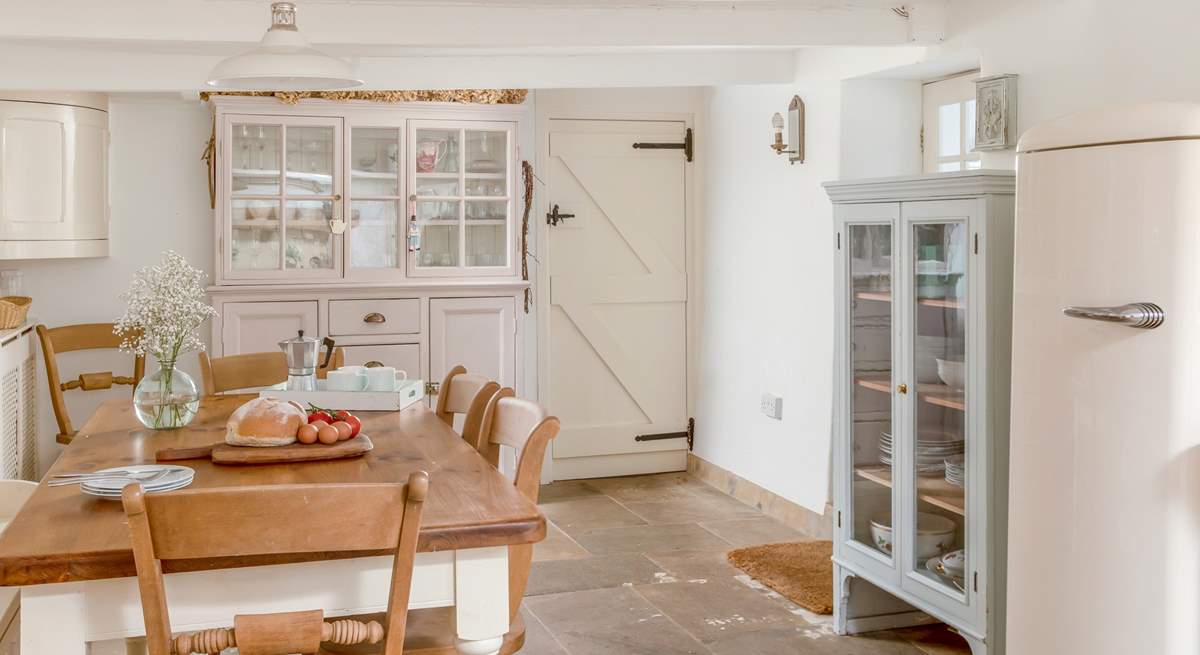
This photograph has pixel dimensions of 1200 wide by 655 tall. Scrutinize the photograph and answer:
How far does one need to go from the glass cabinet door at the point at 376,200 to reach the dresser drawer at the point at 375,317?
19 cm

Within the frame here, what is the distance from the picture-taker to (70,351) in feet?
18.7

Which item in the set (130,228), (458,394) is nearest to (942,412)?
(458,394)

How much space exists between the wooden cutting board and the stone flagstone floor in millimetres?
1473

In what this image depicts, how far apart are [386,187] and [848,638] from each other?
3305 millimetres

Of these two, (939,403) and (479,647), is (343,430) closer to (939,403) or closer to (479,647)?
(479,647)

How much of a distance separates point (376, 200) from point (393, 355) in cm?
82

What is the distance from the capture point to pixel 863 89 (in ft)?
16.7

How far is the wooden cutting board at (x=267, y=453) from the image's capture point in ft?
8.89

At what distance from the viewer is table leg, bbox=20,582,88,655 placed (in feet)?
6.38

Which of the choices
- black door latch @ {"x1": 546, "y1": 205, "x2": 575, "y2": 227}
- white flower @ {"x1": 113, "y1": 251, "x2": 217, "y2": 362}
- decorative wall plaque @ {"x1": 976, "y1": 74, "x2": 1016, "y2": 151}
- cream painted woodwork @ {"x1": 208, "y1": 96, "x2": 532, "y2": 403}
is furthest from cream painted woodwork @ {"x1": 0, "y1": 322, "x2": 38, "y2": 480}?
decorative wall plaque @ {"x1": 976, "y1": 74, "x2": 1016, "y2": 151}

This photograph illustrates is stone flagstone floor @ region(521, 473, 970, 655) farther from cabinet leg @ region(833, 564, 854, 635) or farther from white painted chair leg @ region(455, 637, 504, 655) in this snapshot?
white painted chair leg @ region(455, 637, 504, 655)

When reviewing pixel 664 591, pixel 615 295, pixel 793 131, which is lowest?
pixel 664 591

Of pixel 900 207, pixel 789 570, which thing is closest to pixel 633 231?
pixel 789 570

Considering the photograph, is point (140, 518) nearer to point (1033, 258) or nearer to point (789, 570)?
point (1033, 258)
